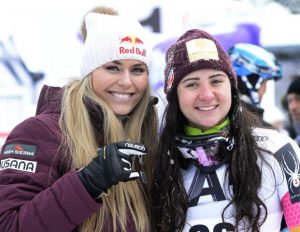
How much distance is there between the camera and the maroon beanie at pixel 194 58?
207cm

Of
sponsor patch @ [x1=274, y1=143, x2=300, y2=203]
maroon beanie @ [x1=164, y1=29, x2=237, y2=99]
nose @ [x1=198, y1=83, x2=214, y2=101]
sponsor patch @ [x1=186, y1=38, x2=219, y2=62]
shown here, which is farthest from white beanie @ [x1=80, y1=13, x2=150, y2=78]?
sponsor patch @ [x1=274, y1=143, x2=300, y2=203]

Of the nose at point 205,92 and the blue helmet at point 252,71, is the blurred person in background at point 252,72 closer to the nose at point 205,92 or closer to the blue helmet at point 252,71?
the blue helmet at point 252,71

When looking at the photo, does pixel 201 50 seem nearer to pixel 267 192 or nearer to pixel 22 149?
pixel 267 192

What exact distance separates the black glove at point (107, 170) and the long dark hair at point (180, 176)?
312 mm

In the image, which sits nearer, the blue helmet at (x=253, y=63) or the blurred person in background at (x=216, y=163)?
the blurred person in background at (x=216, y=163)

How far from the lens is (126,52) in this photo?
231cm

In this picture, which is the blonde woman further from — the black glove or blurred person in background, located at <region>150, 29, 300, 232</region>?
blurred person in background, located at <region>150, 29, 300, 232</region>

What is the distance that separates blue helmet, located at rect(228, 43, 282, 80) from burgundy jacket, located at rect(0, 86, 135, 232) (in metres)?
1.68

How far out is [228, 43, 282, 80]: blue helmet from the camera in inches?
134

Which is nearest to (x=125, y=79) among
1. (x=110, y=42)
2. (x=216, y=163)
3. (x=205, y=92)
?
(x=110, y=42)

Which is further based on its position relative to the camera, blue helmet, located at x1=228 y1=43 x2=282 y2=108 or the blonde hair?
blue helmet, located at x1=228 y1=43 x2=282 y2=108

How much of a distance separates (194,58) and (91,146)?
0.56 meters

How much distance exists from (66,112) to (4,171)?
0.37 m

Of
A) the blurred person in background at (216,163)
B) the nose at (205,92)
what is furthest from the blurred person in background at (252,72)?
the nose at (205,92)
